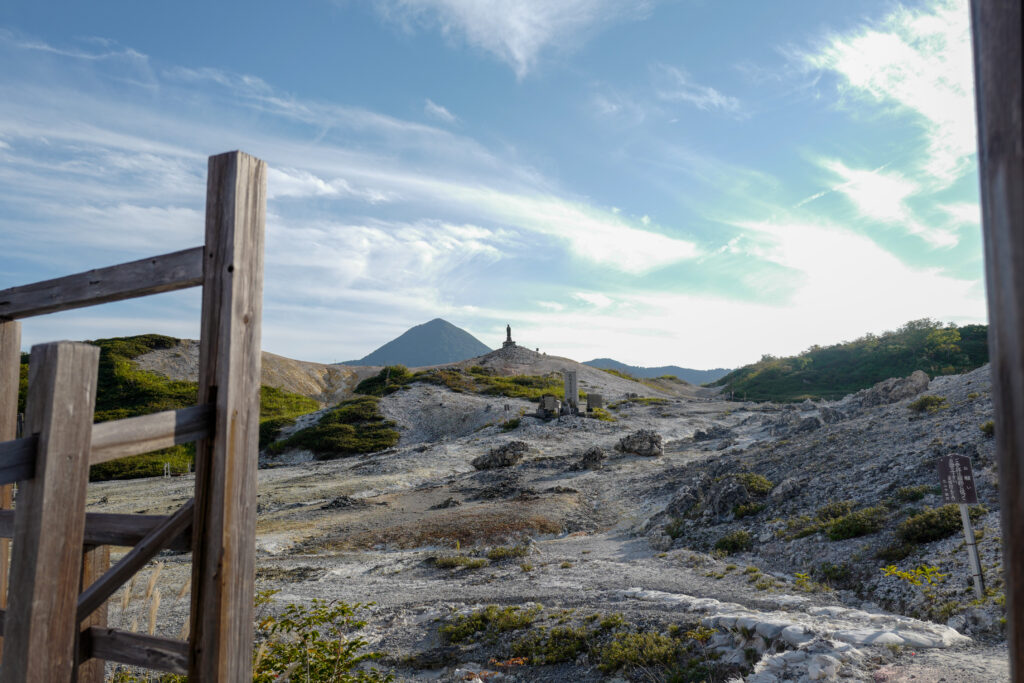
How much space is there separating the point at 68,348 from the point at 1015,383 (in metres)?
3.24

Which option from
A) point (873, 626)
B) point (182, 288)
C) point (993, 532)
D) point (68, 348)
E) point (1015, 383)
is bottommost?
point (873, 626)

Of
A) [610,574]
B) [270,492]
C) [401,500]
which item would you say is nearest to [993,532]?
[610,574]

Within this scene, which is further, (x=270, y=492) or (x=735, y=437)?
(x=735, y=437)

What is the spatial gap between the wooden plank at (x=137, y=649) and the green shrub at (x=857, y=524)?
11.5 metres

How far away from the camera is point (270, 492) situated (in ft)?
80.4

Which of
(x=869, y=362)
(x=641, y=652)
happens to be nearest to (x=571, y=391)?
(x=641, y=652)

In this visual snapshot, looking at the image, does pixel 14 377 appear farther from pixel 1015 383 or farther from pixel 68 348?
pixel 1015 383

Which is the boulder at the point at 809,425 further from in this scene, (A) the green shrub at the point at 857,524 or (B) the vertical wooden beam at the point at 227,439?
(B) the vertical wooden beam at the point at 227,439

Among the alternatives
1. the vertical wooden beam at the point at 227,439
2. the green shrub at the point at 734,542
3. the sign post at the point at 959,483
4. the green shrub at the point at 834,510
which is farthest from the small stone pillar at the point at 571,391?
the vertical wooden beam at the point at 227,439

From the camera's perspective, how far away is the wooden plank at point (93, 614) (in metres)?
3.07

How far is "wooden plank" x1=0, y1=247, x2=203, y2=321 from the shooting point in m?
3.06

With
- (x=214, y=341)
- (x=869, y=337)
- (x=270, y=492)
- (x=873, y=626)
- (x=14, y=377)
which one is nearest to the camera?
(x=214, y=341)

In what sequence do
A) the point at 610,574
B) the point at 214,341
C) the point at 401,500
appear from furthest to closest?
the point at 401,500, the point at 610,574, the point at 214,341

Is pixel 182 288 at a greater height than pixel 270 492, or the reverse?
pixel 182 288
